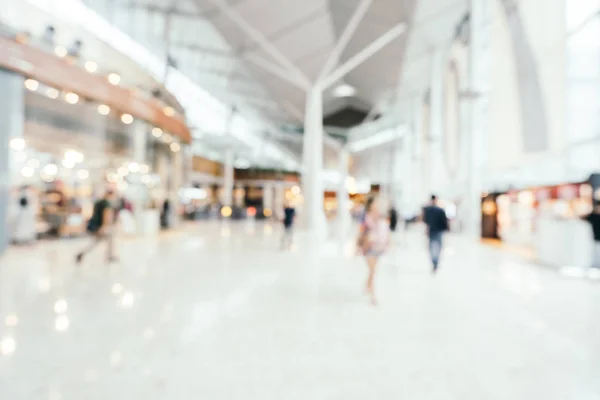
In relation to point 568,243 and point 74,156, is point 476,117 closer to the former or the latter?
point 568,243

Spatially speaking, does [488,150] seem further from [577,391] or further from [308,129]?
[577,391]

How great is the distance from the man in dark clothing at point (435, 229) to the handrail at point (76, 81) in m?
9.63

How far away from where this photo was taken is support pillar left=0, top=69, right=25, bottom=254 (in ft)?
28.0

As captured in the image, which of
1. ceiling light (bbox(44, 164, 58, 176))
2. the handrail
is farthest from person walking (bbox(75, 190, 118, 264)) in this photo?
ceiling light (bbox(44, 164, 58, 176))

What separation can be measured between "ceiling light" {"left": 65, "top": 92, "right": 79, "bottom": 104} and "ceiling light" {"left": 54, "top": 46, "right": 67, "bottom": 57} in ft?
3.61

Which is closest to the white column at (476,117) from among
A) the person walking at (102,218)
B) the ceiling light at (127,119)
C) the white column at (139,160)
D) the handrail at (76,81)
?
A: the handrail at (76,81)

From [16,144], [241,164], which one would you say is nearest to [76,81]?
[16,144]

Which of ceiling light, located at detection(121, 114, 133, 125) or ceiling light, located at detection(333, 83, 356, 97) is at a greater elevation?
ceiling light, located at detection(333, 83, 356, 97)

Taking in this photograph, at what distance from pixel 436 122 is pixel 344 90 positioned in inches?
382

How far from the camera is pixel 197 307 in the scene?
4891mm

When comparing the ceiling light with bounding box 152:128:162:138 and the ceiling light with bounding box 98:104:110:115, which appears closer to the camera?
the ceiling light with bounding box 98:104:110:115

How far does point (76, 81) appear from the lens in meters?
11.9

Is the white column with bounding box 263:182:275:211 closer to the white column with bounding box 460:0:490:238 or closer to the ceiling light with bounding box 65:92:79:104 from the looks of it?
the white column with bounding box 460:0:490:238

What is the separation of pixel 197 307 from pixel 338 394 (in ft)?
8.96
